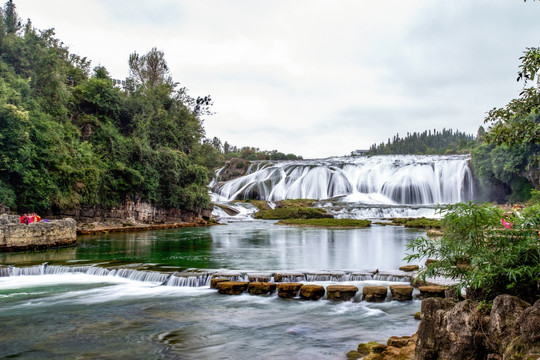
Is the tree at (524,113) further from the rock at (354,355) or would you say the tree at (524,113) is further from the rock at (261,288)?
the rock at (261,288)

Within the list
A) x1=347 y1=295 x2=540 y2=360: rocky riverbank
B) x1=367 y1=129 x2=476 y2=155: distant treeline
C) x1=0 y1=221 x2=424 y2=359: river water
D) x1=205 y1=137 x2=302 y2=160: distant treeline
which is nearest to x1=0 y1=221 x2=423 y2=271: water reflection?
x1=0 y1=221 x2=424 y2=359: river water

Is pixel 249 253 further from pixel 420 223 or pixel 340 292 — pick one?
pixel 420 223

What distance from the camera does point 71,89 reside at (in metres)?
32.1

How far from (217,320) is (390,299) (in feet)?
13.5

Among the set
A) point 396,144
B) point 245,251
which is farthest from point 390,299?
point 396,144

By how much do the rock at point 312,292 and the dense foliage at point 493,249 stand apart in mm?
4558

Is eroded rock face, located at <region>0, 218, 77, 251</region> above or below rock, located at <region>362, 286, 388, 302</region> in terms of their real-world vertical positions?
above

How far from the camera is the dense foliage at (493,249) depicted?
15.3ft

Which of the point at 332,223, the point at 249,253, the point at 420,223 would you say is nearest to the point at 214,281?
the point at 249,253

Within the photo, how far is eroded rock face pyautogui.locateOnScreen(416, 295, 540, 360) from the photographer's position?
12.9 ft

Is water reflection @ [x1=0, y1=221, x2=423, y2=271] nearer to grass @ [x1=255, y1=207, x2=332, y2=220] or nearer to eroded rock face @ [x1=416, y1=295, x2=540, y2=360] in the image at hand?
eroded rock face @ [x1=416, y1=295, x2=540, y2=360]

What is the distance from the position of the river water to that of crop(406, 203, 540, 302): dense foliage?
8.08ft

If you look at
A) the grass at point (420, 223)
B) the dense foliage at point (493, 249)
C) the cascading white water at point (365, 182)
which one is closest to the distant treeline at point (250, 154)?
the cascading white water at point (365, 182)

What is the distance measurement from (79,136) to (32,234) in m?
14.3
